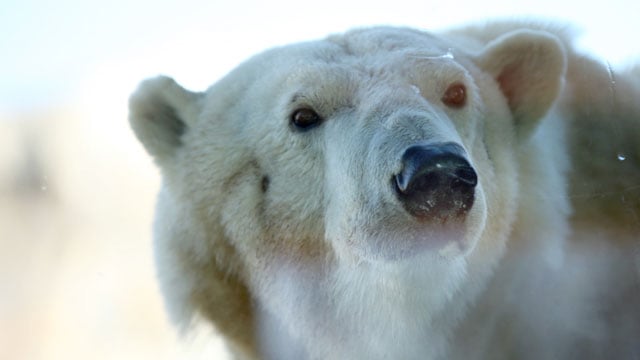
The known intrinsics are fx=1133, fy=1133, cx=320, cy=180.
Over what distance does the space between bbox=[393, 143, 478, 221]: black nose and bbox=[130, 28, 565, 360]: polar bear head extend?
0.6 inches

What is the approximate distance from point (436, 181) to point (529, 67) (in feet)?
3.30

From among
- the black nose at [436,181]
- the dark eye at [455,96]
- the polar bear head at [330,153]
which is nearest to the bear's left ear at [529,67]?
the polar bear head at [330,153]

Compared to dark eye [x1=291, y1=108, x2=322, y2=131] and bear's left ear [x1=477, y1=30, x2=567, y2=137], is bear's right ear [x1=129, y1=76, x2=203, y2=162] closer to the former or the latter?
dark eye [x1=291, y1=108, x2=322, y2=131]

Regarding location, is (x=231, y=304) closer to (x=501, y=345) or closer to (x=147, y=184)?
(x=147, y=184)

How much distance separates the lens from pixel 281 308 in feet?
11.9

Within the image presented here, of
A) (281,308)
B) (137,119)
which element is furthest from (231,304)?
(137,119)

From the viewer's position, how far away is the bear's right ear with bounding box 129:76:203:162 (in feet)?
12.2

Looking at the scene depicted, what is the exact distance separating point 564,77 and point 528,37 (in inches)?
9.6

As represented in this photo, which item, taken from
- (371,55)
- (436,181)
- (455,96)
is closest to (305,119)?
(371,55)

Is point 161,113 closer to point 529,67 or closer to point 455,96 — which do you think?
point 455,96

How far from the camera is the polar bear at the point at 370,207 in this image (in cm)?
336

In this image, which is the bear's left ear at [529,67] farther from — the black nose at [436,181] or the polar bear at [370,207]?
the black nose at [436,181]

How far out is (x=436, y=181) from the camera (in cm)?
283

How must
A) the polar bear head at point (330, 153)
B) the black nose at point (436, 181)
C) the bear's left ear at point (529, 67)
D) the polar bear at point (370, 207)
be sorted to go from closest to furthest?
the black nose at point (436, 181)
the polar bear head at point (330, 153)
the polar bear at point (370, 207)
the bear's left ear at point (529, 67)
